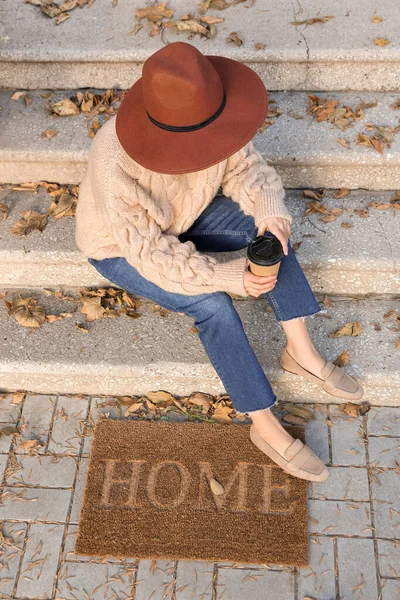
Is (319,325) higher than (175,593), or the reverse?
(319,325)

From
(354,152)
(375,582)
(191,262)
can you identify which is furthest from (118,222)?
(375,582)

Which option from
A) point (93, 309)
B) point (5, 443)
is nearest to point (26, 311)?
point (93, 309)

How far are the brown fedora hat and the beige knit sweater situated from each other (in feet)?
0.75

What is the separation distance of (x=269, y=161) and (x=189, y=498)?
1856mm

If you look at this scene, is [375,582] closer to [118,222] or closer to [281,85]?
[118,222]

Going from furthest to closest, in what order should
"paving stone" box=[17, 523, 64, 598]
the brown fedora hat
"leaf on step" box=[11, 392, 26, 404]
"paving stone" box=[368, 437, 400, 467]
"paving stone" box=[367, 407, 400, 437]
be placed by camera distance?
1. "leaf on step" box=[11, 392, 26, 404]
2. "paving stone" box=[367, 407, 400, 437]
3. "paving stone" box=[368, 437, 400, 467]
4. "paving stone" box=[17, 523, 64, 598]
5. the brown fedora hat

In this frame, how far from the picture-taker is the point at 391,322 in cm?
331

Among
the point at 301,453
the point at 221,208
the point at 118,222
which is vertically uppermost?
the point at 118,222

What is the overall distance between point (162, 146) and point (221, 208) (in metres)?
0.88

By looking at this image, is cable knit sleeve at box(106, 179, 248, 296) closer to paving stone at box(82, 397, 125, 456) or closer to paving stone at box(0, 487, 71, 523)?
paving stone at box(82, 397, 125, 456)

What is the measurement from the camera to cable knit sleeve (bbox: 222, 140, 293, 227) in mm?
2818

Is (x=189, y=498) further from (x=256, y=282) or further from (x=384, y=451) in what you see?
(x=256, y=282)

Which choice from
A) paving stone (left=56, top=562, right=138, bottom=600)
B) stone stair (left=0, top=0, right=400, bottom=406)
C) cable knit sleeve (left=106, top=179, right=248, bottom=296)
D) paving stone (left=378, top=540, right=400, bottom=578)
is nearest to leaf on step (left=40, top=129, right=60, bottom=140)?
stone stair (left=0, top=0, right=400, bottom=406)

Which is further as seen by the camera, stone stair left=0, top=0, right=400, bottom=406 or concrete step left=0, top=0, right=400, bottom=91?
concrete step left=0, top=0, right=400, bottom=91
